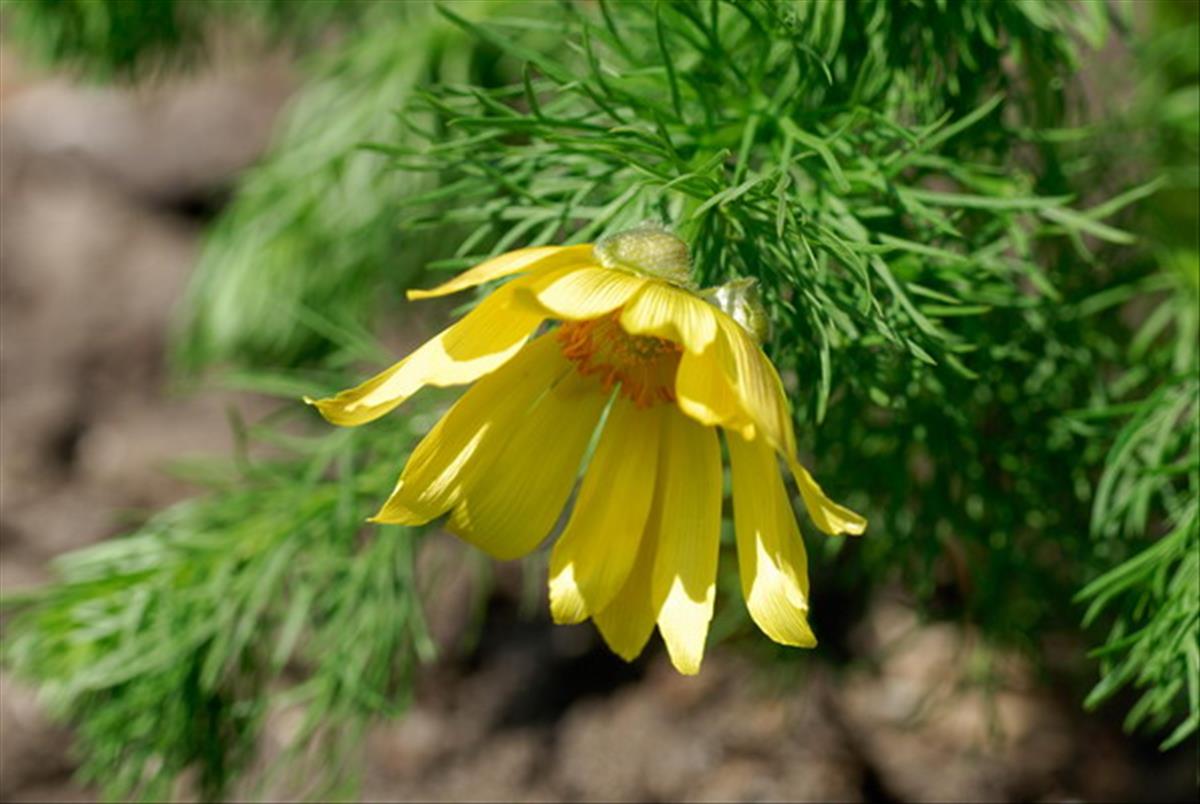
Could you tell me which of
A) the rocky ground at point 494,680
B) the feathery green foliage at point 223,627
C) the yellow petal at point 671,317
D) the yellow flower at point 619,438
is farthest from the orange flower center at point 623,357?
the rocky ground at point 494,680

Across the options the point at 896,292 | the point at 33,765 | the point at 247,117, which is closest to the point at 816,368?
the point at 896,292

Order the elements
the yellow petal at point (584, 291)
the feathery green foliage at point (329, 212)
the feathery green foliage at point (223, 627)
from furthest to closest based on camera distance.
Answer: the feathery green foliage at point (329, 212), the feathery green foliage at point (223, 627), the yellow petal at point (584, 291)

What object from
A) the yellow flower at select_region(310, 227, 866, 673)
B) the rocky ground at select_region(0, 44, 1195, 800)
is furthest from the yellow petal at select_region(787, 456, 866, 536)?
the rocky ground at select_region(0, 44, 1195, 800)

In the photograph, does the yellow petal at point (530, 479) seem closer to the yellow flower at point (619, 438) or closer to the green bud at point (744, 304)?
the yellow flower at point (619, 438)

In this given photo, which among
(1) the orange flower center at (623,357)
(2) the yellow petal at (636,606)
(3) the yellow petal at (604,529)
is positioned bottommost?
(2) the yellow petal at (636,606)

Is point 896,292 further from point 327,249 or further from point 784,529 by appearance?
point 327,249

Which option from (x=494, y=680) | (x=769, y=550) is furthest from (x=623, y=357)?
(x=494, y=680)

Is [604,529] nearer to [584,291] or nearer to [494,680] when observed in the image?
[584,291]
